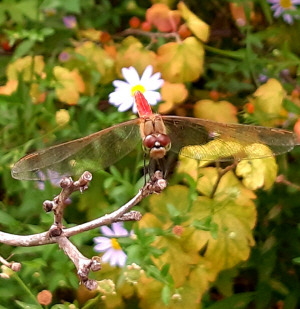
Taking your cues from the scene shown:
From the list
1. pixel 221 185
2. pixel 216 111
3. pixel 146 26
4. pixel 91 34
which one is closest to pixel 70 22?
pixel 91 34

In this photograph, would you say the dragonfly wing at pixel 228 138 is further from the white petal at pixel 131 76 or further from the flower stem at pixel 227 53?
the flower stem at pixel 227 53

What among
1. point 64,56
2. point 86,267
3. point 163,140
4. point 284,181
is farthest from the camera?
point 64,56

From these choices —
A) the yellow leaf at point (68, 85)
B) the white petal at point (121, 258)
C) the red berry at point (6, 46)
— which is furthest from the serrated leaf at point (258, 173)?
the red berry at point (6, 46)

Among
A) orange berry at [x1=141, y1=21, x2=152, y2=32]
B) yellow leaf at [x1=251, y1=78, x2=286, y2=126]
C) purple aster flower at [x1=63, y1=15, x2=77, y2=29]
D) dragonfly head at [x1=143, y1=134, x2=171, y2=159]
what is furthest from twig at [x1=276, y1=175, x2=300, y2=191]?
purple aster flower at [x1=63, y1=15, x2=77, y2=29]

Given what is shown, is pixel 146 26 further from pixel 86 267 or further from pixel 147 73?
pixel 86 267

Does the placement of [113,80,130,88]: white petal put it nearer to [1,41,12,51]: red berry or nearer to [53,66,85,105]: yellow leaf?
[53,66,85,105]: yellow leaf
